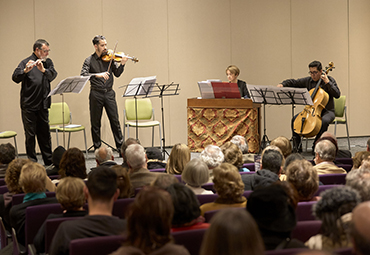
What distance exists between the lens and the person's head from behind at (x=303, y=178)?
2.62 m

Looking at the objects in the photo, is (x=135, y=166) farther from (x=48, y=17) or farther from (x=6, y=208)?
(x=48, y=17)

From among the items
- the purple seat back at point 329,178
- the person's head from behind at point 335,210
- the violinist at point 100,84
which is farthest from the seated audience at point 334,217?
the violinist at point 100,84

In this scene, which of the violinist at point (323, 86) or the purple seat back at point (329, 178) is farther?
the violinist at point (323, 86)

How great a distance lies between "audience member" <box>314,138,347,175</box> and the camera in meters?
3.62

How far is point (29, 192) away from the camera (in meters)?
2.82

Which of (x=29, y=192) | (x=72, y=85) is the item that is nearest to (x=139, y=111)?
(x=72, y=85)

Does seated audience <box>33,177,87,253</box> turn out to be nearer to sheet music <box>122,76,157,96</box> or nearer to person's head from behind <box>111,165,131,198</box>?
person's head from behind <box>111,165,131,198</box>

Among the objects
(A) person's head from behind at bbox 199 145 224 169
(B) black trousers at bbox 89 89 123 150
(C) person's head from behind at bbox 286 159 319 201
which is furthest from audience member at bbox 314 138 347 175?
(B) black trousers at bbox 89 89 123 150

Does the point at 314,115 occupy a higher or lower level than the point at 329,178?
higher

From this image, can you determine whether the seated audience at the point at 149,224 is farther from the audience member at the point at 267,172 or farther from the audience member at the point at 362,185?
the audience member at the point at 267,172

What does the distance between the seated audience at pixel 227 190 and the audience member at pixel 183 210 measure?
403 millimetres

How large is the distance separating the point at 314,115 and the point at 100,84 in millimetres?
3144

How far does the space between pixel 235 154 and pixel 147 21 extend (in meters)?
4.78

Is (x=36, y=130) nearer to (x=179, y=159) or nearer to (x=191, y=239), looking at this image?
(x=179, y=159)
